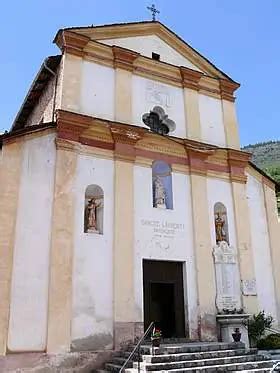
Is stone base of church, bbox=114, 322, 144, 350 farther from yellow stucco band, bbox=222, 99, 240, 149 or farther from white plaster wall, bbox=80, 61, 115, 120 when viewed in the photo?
yellow stucco band, bbox=222, 99, 240, 149

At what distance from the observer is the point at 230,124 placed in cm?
1482

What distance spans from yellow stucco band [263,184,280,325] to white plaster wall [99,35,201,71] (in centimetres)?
536

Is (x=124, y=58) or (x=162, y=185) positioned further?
(x=124, y=58)

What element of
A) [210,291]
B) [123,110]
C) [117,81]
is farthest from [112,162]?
[210,291]

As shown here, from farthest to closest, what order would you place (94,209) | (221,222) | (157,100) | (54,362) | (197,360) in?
(157,100) < (221,222) < (94,209) < (54,362) < (197,360)

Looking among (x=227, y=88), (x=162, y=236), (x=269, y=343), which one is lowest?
(x=269, y=343)

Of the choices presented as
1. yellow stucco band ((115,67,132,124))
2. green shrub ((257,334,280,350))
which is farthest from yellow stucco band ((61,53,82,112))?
green shrub ((257,334,280,350))

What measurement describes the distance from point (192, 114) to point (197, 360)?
8065mm

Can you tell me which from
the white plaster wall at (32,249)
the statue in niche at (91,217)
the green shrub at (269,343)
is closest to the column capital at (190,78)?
the white plaster wall at (32,249)

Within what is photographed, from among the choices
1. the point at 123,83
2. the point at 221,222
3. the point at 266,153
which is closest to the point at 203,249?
the point at 221,222

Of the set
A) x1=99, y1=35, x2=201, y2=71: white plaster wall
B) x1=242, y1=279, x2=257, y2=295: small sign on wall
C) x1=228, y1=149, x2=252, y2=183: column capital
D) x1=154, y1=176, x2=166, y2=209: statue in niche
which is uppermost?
x1=99, y1=35, x2=201, y2=71: white plaster wall

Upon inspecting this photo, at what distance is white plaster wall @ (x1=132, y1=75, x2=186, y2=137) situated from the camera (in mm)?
13133

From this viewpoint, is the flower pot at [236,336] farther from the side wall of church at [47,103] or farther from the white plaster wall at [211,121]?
the side wall of church at [47,103]

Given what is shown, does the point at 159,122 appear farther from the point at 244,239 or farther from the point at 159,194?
the point at 244,239
